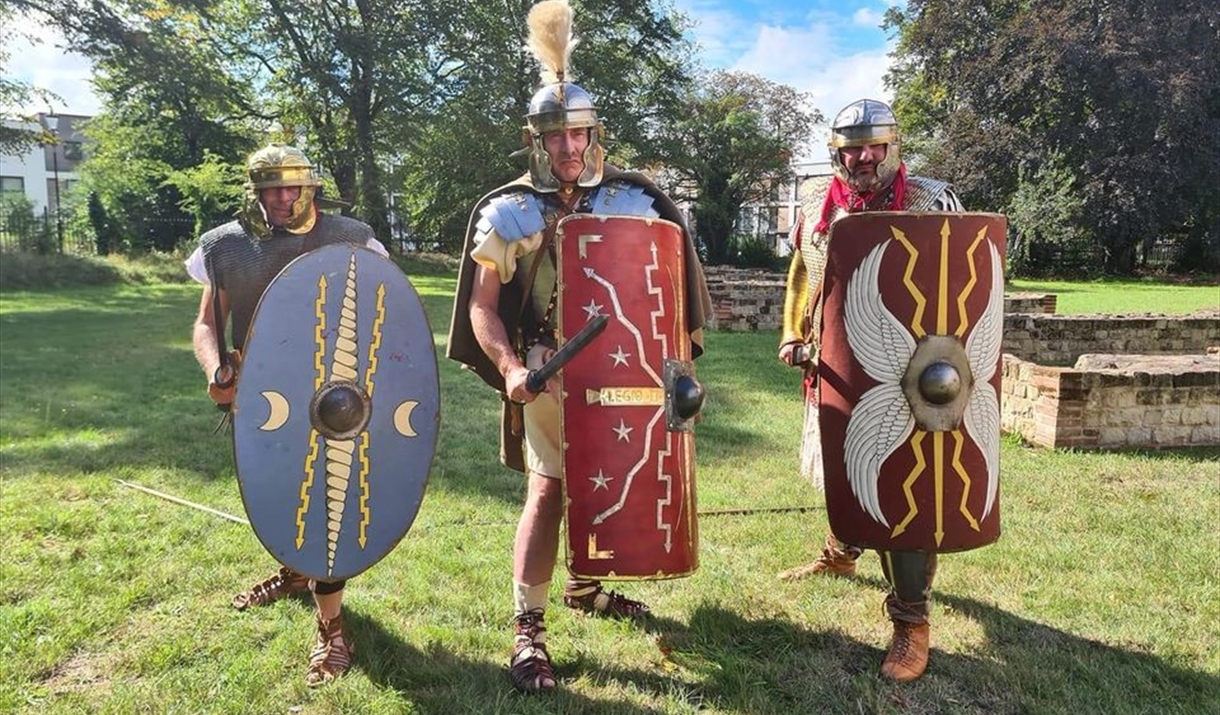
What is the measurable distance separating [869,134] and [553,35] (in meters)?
1.05

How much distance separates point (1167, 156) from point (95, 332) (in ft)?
84.6

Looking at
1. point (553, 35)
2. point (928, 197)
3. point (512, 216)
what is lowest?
point (512, 216)

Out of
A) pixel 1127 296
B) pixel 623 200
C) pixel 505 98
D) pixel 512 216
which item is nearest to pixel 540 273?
pixel 512 216

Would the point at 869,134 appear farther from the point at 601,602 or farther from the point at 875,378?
the point at 601,602

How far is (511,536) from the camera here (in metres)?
3.85

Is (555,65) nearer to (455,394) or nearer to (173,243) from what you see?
(455,394)

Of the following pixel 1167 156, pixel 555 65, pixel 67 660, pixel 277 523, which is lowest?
pixel 67 660

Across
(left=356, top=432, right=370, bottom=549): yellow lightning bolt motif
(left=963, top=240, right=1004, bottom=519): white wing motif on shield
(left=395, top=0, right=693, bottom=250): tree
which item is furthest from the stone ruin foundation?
(left=395, top=0, right=693, bottom=250): tree

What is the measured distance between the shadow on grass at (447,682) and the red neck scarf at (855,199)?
1667 mm

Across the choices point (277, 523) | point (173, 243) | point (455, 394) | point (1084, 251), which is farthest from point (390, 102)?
point (277, 523)

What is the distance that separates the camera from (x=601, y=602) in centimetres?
306

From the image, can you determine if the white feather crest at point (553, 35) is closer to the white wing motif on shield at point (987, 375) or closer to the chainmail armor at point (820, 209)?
the chainmail armor at point (820, 209)

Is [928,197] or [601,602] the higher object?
[928,197]

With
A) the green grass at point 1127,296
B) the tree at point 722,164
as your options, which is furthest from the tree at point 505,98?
the green grass at point 1127,296
